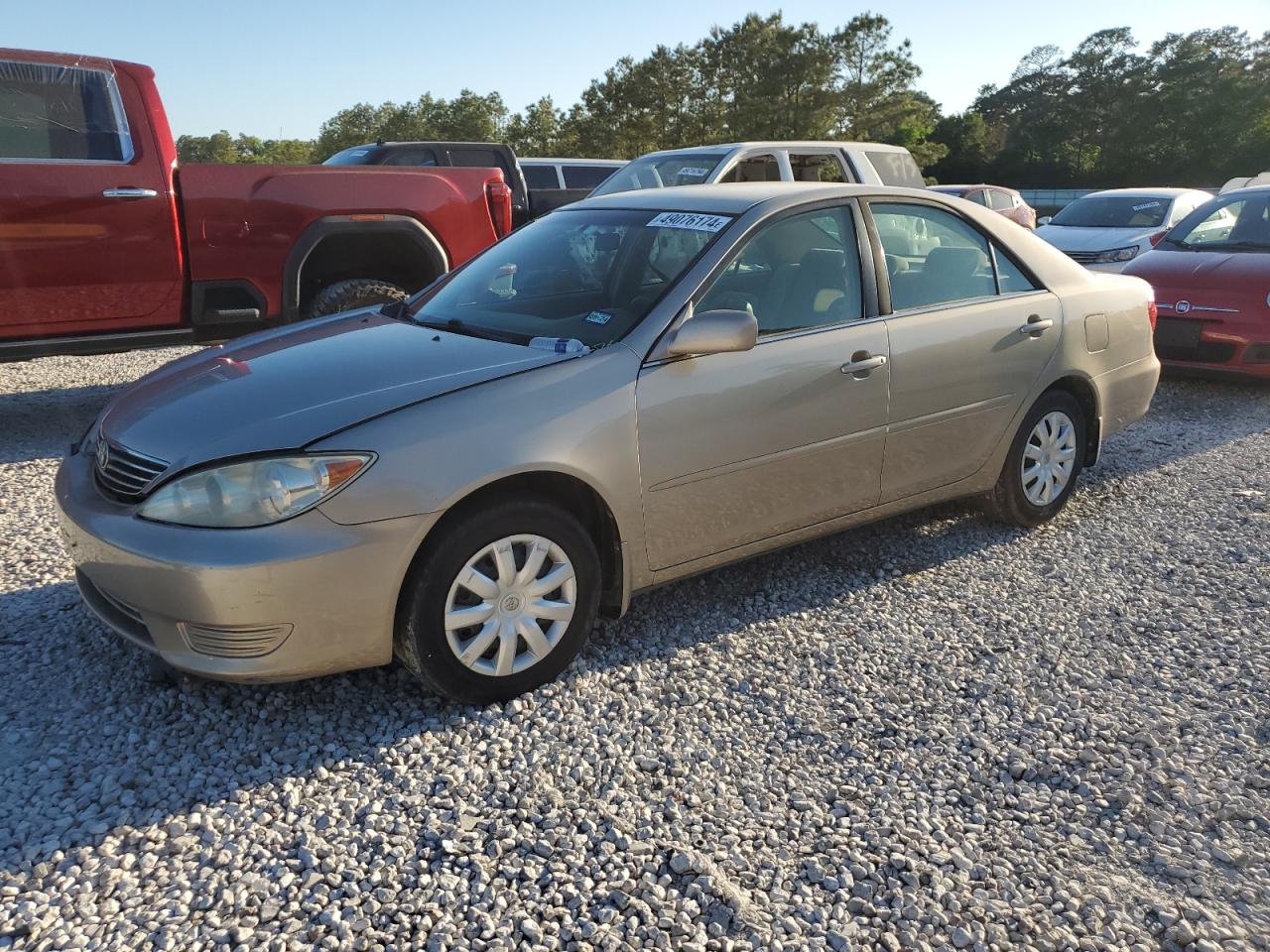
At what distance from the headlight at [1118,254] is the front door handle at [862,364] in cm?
966

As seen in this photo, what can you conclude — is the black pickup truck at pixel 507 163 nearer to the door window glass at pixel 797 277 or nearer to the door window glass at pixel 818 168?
the door window glass at pixel 818 168

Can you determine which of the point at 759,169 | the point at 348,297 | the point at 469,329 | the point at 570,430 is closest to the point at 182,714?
the point at 570,430

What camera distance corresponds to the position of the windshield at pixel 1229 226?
27.4ft

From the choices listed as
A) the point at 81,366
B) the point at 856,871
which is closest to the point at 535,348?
the point at 856,871

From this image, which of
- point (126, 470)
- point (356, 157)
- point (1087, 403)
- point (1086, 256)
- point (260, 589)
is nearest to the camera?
point (260, 589)

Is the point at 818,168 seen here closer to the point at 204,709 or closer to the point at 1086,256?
the point at 1086,256

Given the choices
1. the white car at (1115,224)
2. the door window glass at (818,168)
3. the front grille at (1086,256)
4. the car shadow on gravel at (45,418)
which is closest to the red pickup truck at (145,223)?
the car shadow on gravel at (45,418)

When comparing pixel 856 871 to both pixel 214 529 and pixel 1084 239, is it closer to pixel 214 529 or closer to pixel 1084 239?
pixel 214 529

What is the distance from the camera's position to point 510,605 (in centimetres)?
315

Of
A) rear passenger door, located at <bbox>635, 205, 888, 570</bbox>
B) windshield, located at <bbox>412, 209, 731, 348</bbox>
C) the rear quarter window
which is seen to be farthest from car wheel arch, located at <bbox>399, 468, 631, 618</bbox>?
the rear quarter window

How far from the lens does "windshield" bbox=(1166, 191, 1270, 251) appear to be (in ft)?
27.4

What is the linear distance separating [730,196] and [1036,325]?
159 centimetres

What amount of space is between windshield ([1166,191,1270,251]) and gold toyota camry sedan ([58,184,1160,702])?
4.61 m

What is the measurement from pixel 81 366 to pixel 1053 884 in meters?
8.93
